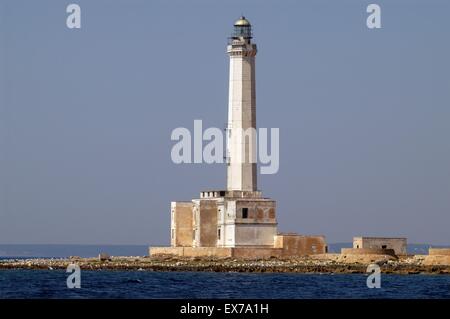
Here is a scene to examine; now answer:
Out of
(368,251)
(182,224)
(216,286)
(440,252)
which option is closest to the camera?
(216,286)

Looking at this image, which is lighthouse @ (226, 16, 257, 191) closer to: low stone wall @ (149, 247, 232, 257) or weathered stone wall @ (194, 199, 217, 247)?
weathered stone wall @ (194, 199, 217, 247)

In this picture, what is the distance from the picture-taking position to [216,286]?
60969mm

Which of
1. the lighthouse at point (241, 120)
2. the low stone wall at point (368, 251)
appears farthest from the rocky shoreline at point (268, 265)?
the lighthouse at point (241, 120)

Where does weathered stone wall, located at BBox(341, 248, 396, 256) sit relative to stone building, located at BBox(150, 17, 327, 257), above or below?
below

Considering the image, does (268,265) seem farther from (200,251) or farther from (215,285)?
(215,285)

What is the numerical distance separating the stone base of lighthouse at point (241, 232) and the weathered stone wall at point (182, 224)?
1.03 metres

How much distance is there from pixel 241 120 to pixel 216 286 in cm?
1549

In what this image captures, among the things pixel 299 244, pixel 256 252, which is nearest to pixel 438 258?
pixel 299 244

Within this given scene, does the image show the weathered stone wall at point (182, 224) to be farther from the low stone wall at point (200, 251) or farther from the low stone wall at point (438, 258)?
the low stone wall at point (438, 258)

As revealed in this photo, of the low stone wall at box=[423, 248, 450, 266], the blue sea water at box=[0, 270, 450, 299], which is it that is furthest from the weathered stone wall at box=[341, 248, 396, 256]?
the blue sea water at box=[0, 270, 450, 299]

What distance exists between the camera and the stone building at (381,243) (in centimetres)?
7531

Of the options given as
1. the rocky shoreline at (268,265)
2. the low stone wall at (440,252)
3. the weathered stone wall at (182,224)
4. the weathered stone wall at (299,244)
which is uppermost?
the weathered stone wall at (182,224)

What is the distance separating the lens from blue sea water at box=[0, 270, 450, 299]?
185 ft

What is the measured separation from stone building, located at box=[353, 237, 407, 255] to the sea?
6.77 meters
